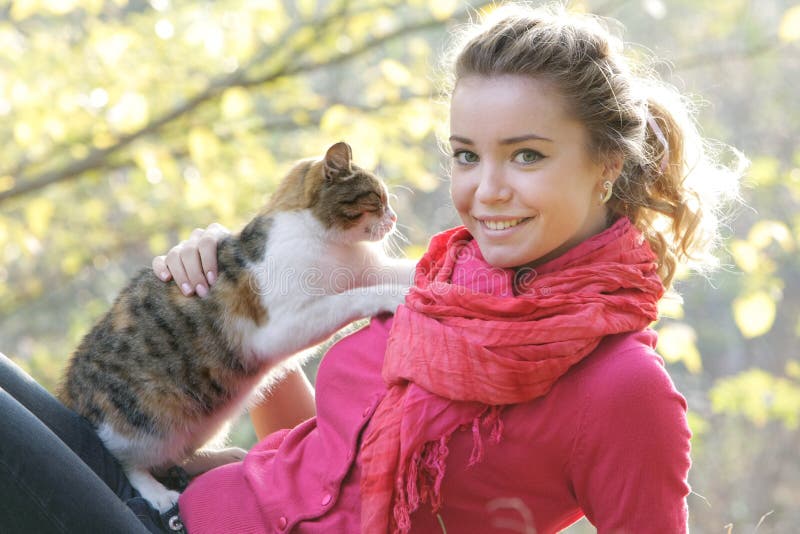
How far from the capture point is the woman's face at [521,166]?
47.4 inches

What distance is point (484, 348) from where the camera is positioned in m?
1.20

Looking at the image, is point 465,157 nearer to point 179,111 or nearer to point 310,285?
point 310,285

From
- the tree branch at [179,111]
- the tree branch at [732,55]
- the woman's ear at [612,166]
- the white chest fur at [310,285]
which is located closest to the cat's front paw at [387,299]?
the white chest fur at [310,285]

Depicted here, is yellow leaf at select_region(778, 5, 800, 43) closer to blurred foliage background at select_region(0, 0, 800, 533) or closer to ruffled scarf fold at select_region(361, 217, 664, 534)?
blurred foliage background at select_region(0, 0, 800, 533)

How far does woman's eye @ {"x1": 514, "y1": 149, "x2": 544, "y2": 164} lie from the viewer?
3.97ft

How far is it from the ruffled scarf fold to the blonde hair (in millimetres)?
117

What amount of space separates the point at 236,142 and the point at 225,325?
94.2 inches

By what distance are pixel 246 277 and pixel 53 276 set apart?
14.0ft

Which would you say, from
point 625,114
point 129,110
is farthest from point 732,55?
point 625,114

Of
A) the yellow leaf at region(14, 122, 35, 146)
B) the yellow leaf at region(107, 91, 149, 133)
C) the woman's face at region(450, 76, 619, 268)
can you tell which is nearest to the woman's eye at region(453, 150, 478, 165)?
the woman's face at region(450, 76, 619, 268)

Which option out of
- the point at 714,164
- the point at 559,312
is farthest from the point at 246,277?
the point at 714,164

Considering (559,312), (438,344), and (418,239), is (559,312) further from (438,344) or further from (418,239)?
(418,239)

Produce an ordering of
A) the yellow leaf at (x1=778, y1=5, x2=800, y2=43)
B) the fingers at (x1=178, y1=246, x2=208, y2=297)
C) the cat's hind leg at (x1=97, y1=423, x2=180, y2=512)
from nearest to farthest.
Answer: the cat's hind leg at (x1=97, y1=423, x2=180, y2=512) → the fingers at (x1=178, y1=246, x2=208, y2=297) → the yellow leaf at (x1=778, y1=5, x2=800, y2=43)

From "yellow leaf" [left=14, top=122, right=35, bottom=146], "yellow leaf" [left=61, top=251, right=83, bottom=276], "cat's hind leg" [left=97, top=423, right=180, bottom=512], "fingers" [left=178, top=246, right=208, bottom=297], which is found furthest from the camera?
"yellow leaf" [left=61, top=251, right=83, bottom=276]
